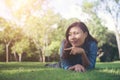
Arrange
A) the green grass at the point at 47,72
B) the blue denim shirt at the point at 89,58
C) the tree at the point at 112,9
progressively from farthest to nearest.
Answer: the tree at the point at 112,9
the blue denim shirt at the point at 89,58
the green grass at the point at 47,72

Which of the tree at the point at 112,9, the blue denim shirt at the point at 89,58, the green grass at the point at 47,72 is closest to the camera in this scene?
the green grass at the point at 47,72

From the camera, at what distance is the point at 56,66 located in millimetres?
3926

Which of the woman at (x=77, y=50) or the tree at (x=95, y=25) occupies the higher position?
the tree at (x=95, y=25)

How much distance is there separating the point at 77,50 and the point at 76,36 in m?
0.16

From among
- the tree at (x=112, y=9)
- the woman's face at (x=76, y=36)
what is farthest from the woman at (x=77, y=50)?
the tree at (x=112, y=9)

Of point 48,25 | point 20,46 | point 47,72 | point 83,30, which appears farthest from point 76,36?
point 20,46

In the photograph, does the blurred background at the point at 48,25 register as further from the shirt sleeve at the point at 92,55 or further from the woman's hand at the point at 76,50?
the woman's hand at the point at 76,50

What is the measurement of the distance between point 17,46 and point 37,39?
0.83 ft

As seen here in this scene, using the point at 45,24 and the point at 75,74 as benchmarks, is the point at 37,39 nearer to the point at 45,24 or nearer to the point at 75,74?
the point at 45,24

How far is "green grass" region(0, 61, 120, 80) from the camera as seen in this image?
149 inches

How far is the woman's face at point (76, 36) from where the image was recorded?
3882 millimetres

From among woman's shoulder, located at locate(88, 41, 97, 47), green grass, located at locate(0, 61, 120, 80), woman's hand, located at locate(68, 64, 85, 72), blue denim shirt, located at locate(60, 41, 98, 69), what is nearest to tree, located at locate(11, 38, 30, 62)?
green grass, located at locate(0, 61, 120, 80)

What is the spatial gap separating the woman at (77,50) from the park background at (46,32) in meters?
0.06

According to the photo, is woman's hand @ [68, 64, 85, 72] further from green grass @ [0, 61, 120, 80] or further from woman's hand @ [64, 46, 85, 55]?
woman's hand @ [64, 46, 85, 55]
